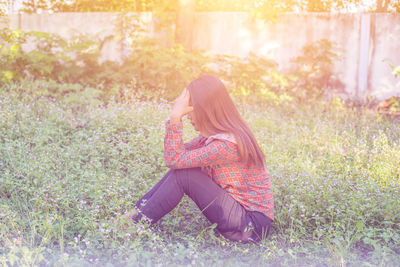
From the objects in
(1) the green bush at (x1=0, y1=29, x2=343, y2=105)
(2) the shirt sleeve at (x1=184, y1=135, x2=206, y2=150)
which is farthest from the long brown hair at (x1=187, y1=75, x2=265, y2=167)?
(1) the green bush at (x1=0, y1=29, x2=343, y2=105)

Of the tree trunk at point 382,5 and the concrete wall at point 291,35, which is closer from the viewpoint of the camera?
the concrete wall at point 291,35

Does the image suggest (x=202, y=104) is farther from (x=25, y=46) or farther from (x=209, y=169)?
(x=25, y=46)

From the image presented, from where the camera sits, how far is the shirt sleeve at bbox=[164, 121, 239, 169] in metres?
2.96

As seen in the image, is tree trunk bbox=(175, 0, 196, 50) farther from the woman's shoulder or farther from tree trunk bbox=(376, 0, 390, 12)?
the woman's shoulder

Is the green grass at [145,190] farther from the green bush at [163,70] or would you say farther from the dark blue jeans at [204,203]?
the green bush at [163,70]

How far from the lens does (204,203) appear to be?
308 cm

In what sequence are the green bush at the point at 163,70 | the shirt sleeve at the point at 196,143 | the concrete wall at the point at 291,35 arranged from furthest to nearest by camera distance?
1. the concrete wall at the point at 291,35
2. the green bush at the point at 163,70
3. the shirt sleeve at the point at 196,143

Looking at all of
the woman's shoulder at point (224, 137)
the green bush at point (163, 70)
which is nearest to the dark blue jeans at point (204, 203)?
the woman's shoulder at point (224, 137)

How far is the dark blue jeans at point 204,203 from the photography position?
306cm

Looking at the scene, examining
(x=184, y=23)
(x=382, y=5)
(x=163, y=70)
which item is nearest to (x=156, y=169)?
(x=163, y=70)

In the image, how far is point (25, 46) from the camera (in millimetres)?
10281

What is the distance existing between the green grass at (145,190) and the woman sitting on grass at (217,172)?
8.8 inches

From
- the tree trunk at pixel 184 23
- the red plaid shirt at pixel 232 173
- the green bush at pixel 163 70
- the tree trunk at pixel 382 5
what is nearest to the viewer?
the red plaid shirt at pixel 232 173

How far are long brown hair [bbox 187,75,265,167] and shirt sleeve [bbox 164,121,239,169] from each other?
10 centimetres
